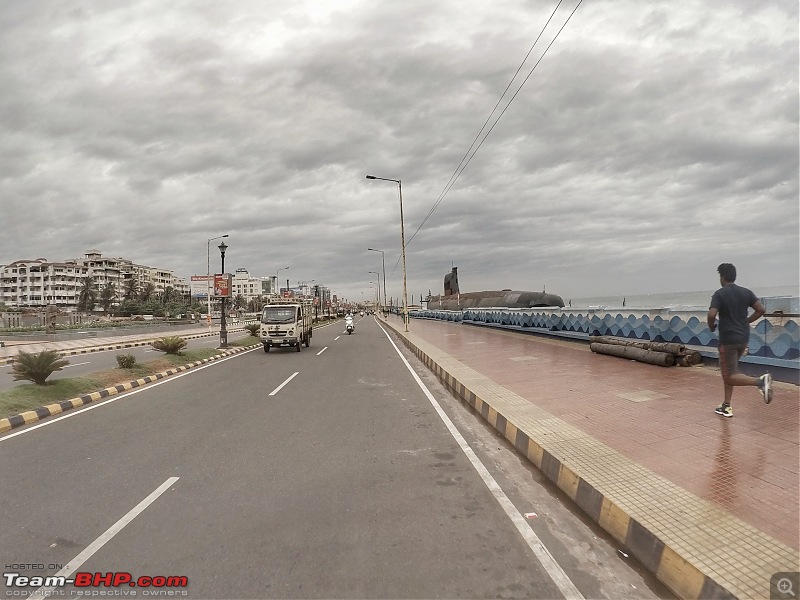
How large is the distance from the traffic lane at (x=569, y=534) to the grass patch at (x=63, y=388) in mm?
8393

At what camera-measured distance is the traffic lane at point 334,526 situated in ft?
9.96

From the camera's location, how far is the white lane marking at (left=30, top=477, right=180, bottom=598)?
9.92ft

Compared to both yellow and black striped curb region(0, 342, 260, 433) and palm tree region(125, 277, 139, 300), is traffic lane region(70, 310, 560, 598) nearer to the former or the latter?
yellow and black striped curb region(0, 342, 260, 433)

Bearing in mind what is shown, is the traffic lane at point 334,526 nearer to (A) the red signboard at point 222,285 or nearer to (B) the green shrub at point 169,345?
(B) the green shrub at point 169,345

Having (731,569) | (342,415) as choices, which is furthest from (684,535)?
(342,415)

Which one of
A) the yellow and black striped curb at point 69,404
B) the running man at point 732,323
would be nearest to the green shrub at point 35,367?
the yellow and black striped curb at point 69,404

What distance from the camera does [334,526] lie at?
3795mm

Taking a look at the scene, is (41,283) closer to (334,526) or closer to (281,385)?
(281,385)

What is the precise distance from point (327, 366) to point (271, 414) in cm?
698

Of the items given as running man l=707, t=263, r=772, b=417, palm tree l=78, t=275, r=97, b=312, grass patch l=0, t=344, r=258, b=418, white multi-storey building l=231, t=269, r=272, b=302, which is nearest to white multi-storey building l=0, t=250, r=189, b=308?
palm tree l=78, t=275, r=97, b=312

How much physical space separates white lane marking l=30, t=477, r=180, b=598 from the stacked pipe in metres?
10.1

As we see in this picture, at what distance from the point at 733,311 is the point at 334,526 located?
18.1 ft

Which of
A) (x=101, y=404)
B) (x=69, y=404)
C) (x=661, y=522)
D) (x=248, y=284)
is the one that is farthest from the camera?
(x=248, y=284)

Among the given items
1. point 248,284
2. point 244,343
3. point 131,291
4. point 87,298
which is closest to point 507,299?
point 244,343
